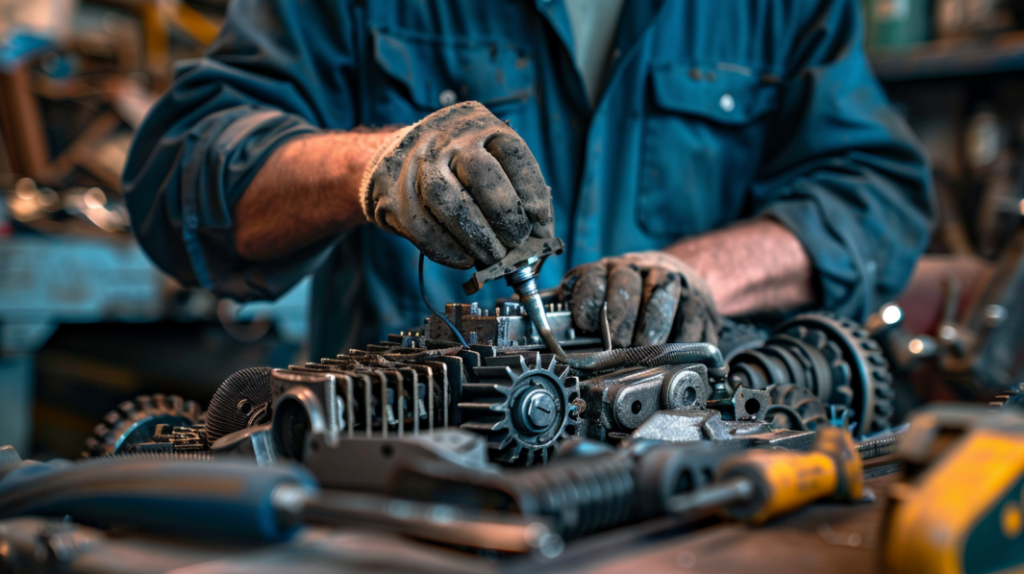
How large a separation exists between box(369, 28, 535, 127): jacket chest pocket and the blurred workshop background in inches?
66.3

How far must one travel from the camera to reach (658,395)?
858 millimetres

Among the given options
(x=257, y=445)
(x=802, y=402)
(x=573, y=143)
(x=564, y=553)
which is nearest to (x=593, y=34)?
(x=573, y=143)

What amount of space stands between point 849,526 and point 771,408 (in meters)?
0.38

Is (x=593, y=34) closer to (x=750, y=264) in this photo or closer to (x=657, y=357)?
(x=750, y=264)

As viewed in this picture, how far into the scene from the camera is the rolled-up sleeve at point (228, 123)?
1.46 meters

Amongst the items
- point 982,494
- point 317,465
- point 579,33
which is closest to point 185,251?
point 579,33

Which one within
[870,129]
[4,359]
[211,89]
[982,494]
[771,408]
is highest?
[211,89]

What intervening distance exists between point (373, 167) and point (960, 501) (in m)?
0.77

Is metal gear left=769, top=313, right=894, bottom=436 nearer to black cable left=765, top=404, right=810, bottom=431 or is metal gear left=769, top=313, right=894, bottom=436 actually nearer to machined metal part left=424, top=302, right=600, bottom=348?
black cable left=765, top=404, right=810, bottom=431

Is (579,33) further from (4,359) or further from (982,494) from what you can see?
(4,359)

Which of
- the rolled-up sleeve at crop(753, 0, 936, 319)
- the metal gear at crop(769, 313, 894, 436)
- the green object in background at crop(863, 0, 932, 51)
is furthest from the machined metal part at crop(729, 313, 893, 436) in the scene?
the green object in background at crop(863, 0, 932, 51)

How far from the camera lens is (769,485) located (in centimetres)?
54

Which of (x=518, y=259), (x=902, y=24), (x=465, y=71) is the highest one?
(x=902, y=24)

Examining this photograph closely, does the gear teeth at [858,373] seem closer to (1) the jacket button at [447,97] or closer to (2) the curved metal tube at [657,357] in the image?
(2) the curved metal tube at [657,357]
